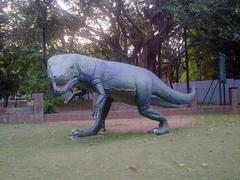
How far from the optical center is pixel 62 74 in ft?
34.5

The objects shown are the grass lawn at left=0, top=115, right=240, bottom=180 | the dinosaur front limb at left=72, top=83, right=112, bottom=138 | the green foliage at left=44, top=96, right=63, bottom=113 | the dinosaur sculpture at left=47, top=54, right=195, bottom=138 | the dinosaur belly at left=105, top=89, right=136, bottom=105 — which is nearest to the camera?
the grass lawn at left=0, top=115, right=240, bottom=180

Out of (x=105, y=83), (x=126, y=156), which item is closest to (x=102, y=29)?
(x=105, y=83)

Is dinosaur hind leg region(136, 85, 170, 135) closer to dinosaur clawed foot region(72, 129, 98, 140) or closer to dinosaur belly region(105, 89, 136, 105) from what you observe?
dinosaur belly region(105, 89, 136, 105)

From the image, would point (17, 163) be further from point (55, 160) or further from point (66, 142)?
point (66, 142)

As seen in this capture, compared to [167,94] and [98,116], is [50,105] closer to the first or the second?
[98,116]

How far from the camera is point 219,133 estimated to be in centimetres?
1159

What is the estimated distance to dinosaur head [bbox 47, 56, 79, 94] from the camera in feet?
34.5

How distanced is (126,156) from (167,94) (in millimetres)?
4731

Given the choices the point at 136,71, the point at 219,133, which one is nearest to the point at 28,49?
the point at 136,71

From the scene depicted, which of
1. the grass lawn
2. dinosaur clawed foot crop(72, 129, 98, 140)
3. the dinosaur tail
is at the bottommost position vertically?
the grass lawn

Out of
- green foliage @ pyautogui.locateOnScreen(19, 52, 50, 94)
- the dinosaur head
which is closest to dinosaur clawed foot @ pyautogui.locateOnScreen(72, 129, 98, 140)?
the dinosaur head

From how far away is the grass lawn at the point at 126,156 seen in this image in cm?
680

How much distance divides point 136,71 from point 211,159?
15.7ft

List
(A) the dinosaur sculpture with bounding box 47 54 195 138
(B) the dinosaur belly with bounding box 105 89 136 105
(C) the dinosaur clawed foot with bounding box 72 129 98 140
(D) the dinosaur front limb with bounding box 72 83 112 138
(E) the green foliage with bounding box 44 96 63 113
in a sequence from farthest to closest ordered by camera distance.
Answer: (E) the green foliage with bounding box 44 96 63 113
(B) the dinosaur belly with bounding box 105 89 136 105
(C) the dinosaur clawed foot with bounding box 72 129 98 140
(D) the dinosaur front limb with bounding box 72 83 112 138
(A) the dinosaur sculpture with bounding box 47 54 195 138
